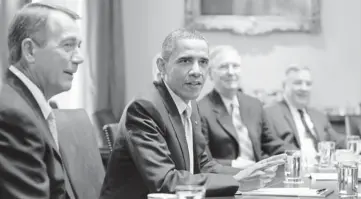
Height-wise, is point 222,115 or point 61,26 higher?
point 61,26

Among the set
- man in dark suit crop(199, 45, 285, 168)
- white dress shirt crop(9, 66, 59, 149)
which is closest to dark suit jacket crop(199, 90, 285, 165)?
man in dark suit crop(199, 45, 285, 168)

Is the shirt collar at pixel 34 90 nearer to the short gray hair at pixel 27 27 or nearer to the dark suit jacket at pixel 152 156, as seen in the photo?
the short gray hair at pixel 27 27

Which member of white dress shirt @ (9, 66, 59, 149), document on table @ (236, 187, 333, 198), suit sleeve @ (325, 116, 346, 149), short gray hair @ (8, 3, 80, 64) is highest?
short gray hair @ (8, 3, 80, 64)

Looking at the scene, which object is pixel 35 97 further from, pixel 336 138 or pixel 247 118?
pixel 336 138

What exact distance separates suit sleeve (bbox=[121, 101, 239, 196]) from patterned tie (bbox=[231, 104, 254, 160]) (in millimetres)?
1947

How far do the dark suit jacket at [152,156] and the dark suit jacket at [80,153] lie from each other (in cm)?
11

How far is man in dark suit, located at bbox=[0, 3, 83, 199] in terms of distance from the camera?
1816 millimetres

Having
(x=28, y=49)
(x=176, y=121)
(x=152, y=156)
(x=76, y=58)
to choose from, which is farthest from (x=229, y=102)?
(x=28, y=49)

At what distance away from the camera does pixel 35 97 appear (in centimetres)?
199

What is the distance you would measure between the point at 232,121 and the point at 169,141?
6.46 ft

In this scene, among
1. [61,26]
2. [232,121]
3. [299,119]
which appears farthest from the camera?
[299,119]

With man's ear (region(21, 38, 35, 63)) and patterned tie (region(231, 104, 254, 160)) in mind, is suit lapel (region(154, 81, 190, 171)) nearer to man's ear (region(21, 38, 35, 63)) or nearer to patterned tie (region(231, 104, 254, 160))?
man's ear (region(21, 38, 35, 63))

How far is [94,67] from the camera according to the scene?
209 inches

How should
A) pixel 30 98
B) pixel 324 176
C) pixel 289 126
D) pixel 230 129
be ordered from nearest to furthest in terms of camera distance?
pixel 30 98 < pixel 324 176 < pixel 230 129 < pixel 289 126
